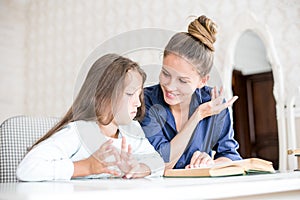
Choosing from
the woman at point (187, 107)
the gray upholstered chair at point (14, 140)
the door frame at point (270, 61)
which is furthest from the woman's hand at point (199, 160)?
the door frame at point (270, 61)

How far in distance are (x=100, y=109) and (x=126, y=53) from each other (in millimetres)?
165

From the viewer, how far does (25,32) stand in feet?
12.0

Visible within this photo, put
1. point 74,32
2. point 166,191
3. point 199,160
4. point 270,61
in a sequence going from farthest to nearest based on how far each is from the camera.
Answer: point 74,32 < point 270,61 < point 199,160 < point 166,191

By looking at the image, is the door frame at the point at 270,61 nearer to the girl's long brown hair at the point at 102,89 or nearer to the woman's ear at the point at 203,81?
the woman's ear at the point at 203,81

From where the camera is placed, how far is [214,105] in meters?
1.33

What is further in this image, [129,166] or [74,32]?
[74,32]

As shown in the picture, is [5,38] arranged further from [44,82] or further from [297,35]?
[297,35]

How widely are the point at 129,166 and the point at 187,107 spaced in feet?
0.99

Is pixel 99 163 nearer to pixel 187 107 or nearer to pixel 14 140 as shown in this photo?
pixel 187 107

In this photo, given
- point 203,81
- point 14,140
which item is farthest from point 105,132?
point 14,140

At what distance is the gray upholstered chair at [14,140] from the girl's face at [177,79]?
1.71ft

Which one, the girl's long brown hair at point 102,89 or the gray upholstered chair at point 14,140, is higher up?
the girl's long brown hair at point 102,89

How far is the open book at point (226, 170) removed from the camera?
1.04 m

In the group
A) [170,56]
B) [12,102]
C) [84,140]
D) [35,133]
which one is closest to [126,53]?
[170,56]
